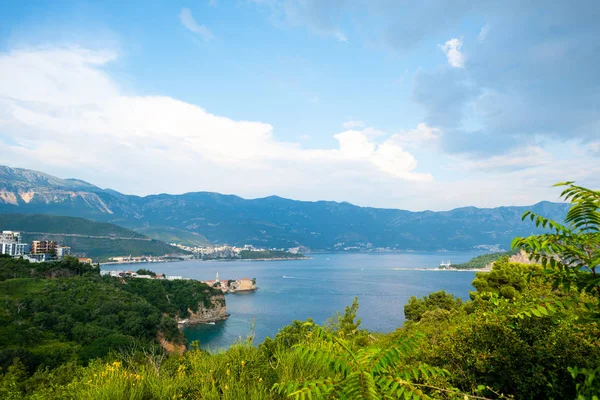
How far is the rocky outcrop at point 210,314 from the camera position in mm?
58281

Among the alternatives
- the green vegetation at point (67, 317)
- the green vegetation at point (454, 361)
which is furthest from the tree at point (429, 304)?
the green vegetation at point (454, 361)

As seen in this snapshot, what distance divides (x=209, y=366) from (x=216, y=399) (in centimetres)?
94

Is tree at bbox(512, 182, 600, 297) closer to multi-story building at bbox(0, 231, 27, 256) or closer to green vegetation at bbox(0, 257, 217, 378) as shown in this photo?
green vegetation at bbox(0, 257, 217, 378)

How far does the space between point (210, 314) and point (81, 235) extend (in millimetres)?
110526

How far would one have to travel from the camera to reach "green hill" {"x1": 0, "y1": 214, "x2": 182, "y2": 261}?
13250 centimetres

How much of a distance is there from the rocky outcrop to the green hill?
86818 millimetres

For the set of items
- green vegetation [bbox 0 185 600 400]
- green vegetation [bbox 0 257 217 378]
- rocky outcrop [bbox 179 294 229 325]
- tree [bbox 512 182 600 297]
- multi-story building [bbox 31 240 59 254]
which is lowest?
rocky outcrop [bbox 179 294 229 325]

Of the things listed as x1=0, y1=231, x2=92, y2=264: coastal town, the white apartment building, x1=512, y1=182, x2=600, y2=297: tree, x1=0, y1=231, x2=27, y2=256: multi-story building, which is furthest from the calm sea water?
x1=0, y1=231, x2=27, y2=256: multi-story building

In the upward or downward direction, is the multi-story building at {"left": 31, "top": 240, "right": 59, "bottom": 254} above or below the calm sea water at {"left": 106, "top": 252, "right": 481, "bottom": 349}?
above

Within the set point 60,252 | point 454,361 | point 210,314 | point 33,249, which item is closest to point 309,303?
point 210,314

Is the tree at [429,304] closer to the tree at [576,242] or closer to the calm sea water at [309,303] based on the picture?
the calm sea water at [309,303]

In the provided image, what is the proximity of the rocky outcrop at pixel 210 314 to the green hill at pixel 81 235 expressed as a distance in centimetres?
8682

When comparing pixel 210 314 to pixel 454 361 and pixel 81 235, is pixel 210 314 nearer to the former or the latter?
pixel 454 361

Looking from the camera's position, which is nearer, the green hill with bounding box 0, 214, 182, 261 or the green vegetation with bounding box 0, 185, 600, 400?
the green vegetation with bounding box 0, 185, 600, 400
